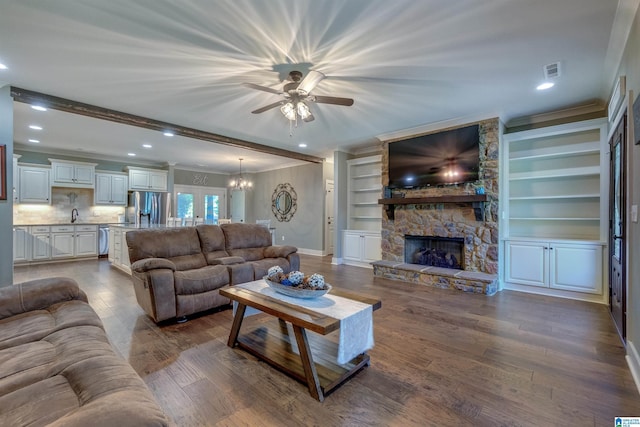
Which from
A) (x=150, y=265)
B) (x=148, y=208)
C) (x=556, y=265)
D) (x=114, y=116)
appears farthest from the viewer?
(x=148, y=208)

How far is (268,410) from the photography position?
1.72m

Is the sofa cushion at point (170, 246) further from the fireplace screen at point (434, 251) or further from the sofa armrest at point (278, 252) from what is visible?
the fireplace screen at point (434, 251)

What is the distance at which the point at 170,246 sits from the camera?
12.1 ft

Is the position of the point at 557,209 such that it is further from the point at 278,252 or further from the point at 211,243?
the point at 211,243

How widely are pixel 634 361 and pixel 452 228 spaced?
9.17 feet

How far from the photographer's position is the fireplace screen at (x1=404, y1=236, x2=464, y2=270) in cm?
493

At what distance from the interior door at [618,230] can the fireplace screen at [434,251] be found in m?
1.79

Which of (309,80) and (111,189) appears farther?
(111,189)

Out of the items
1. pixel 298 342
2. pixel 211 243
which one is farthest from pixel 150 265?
pixel 298 342

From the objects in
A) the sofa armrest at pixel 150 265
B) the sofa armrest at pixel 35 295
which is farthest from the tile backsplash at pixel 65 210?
the sofa armrest at pixel 35 295

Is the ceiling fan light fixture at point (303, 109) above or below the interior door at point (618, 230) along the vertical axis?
above

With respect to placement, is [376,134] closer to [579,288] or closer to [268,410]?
[579,288]

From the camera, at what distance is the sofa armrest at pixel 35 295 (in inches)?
73.5

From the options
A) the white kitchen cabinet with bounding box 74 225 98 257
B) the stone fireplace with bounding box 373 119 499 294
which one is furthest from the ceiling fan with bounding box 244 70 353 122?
the white kitchen cabinet with bounding box 74 225 98 257
